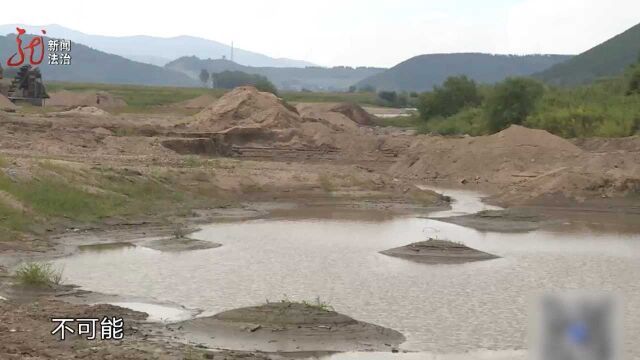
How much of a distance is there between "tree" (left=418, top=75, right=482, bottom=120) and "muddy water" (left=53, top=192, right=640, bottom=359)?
5089 centimetres

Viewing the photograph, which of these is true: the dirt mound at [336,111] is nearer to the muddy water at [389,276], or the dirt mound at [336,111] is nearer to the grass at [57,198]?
the grass at [57,198]

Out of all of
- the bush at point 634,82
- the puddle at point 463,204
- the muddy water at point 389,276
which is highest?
the bush at point 634,82

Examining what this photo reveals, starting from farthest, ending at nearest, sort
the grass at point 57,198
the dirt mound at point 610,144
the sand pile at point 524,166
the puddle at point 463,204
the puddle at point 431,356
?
the dirt mound at point 610,144, the sand pile at point 524,166, the puddle at point 463,204, the grass at point 57,198, the puddle at point 431,356

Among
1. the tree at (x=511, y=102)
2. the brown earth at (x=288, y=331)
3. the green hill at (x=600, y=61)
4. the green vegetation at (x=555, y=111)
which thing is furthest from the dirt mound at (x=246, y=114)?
the green hill at (x=600, y=61)

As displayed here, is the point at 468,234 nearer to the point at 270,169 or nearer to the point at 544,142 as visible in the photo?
the point at 270,169

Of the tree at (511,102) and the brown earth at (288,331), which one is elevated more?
the tree at (511,102)

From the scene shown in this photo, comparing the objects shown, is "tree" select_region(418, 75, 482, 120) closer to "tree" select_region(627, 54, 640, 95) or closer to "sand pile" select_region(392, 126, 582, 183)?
"tree" select_region(627, 54, 640, 95)

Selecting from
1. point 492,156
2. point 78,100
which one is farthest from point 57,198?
point 78,100

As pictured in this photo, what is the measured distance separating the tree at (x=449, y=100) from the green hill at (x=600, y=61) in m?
73.8

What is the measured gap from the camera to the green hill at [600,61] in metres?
150

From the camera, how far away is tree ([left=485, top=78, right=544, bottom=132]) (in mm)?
59219

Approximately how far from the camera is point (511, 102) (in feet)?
196

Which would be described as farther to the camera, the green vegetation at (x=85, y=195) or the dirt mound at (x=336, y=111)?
the dirt mound at (x=336, y=111)

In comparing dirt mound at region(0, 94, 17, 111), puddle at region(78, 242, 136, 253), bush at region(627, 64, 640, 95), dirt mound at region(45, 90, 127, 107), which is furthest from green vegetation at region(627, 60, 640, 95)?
puddle at region(78, 242, 136, 253)
